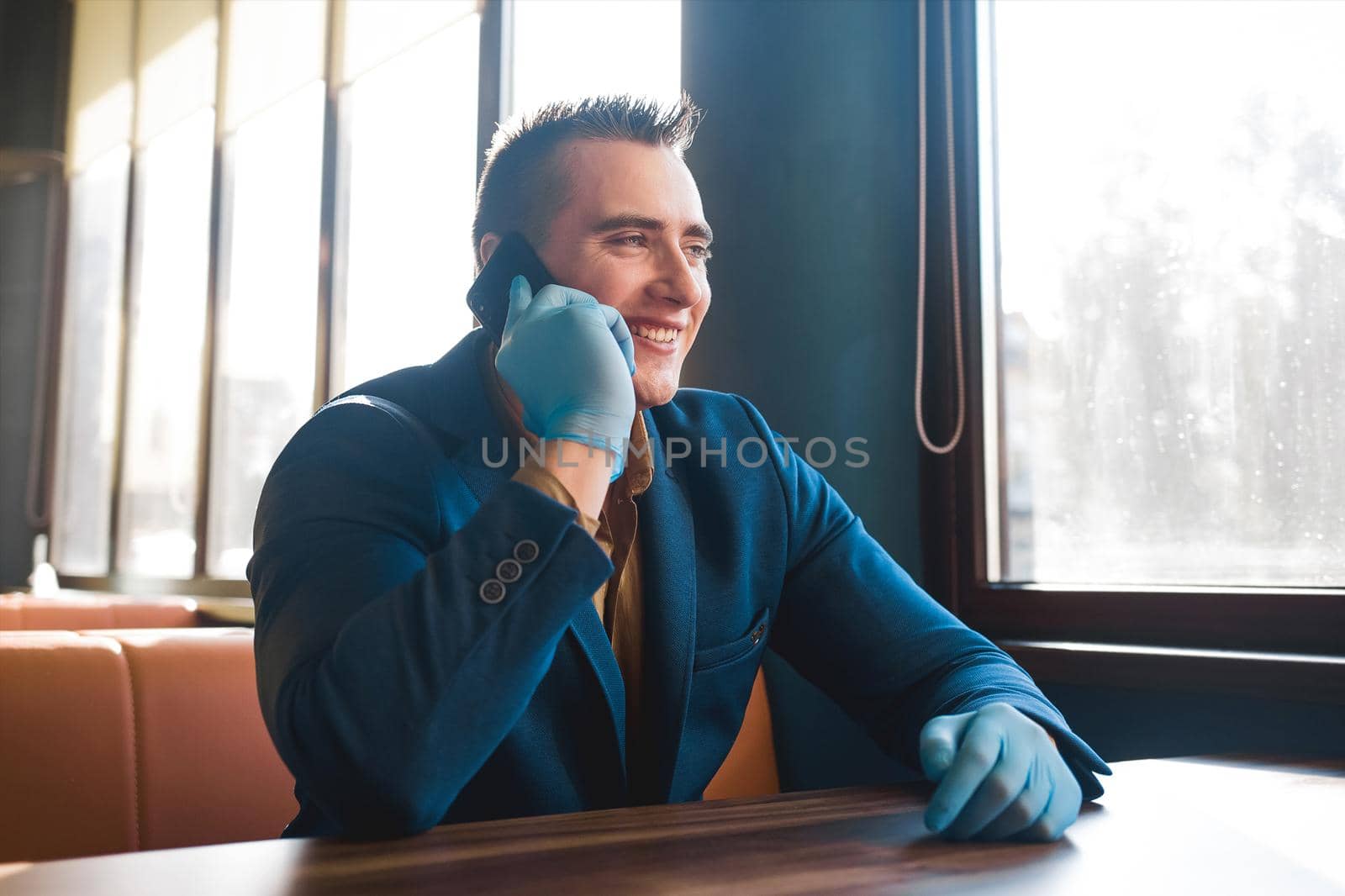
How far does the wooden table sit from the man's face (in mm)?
694

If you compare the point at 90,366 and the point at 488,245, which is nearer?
the point at 488,245

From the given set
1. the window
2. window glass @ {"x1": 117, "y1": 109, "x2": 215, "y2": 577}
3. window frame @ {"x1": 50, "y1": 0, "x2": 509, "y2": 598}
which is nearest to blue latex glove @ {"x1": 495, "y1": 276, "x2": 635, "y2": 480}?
the window

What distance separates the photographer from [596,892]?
64 cm

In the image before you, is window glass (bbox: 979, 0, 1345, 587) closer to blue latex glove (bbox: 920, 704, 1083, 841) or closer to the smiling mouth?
the smiling mouth

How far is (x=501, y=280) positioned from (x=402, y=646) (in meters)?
0.61

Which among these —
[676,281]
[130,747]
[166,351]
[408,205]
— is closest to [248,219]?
[166,351]

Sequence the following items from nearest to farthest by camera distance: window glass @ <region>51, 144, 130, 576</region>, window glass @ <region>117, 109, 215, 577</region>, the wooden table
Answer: the wooden table → window glass @ <region>117, 109, 215, 577</region> → window glass @ <region>51, 144, 130, 576</region>

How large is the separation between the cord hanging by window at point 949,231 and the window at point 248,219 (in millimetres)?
768

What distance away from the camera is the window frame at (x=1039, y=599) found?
1.43 metres

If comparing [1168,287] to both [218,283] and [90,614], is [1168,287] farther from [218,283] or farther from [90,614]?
[218,283]

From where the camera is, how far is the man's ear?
1.59 m

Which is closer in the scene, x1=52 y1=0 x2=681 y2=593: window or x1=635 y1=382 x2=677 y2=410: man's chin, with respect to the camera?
x1=635 y1=382 x2=677 y2=410: man's chin

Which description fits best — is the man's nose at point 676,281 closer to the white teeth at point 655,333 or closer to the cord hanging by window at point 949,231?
the white teeth at point 655,333

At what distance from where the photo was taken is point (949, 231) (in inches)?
75.3
